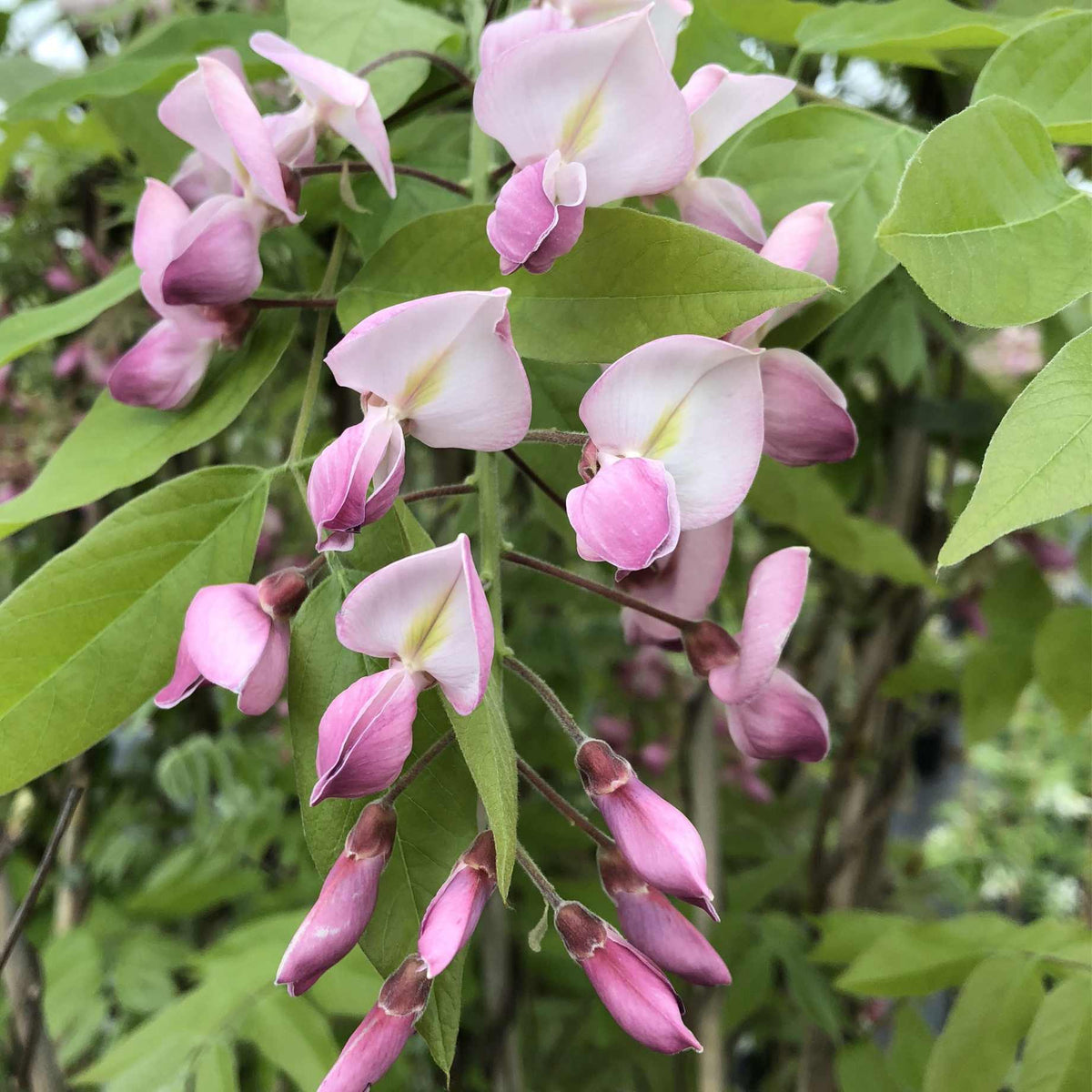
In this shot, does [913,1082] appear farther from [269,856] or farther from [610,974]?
[269,856]

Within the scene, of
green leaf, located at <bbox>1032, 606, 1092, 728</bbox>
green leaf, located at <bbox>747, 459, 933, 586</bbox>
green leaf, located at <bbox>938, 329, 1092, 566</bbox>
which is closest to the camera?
green leaf, located at <bbox>938, 329, 1092, 566</bbox>

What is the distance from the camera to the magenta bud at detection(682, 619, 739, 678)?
1.03ft

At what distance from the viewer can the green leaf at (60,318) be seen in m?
0.37

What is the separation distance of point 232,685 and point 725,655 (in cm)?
15

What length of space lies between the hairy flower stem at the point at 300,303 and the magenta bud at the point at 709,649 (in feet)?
0.55

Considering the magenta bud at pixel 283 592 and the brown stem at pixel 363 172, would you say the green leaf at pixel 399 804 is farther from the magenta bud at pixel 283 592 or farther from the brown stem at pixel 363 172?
the brown stem at pixel 363 172

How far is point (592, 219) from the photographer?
28 centimetres

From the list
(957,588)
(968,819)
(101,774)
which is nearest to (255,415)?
(101,774)

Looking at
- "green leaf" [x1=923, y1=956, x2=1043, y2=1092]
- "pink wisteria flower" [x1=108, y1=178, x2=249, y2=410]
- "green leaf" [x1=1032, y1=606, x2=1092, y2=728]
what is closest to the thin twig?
"pink wisteria flower" [x1=108, y1=178, x2=249, y2=410]

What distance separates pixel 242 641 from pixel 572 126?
17 cm

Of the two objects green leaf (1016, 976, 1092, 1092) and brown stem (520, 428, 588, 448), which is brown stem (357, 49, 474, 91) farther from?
green leaf (1016, 976, 1092, 1092)

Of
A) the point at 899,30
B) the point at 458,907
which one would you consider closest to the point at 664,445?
the point at 458,907

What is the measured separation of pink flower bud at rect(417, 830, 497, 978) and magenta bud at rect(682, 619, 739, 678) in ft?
0.29

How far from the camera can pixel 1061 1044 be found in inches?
17.0
